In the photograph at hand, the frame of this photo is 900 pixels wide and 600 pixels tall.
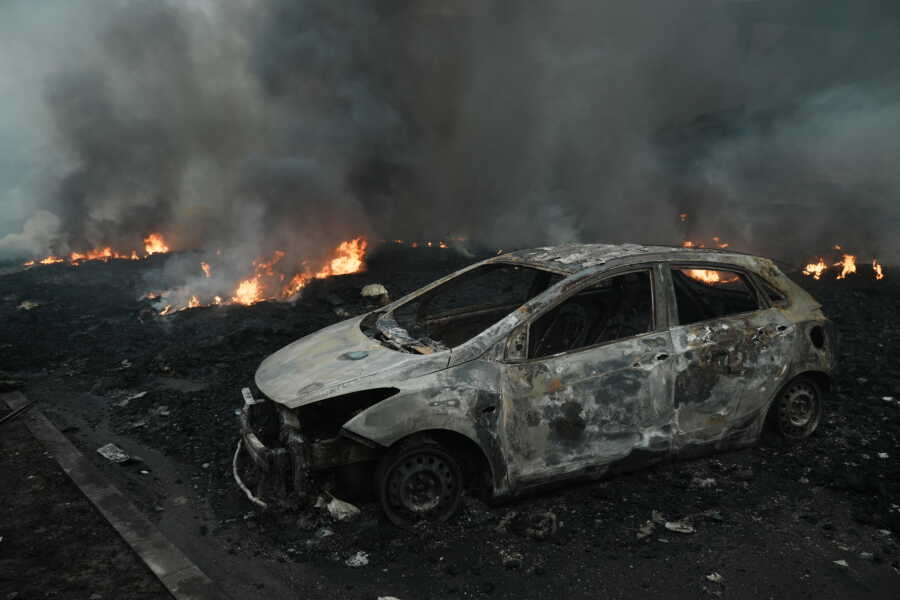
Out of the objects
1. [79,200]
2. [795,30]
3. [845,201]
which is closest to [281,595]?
[845,201]

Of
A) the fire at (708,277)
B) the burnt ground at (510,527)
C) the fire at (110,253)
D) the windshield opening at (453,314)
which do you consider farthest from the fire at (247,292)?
the fire at (110,253)

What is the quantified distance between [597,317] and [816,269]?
7.61 metres

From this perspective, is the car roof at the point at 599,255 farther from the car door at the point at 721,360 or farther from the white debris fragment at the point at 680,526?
the white debris fragment at the point at 680,526

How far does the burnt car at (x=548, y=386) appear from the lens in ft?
10.8

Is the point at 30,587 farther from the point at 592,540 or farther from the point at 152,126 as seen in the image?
the point at 152,126

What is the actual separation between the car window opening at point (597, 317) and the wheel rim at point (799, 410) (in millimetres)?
1142

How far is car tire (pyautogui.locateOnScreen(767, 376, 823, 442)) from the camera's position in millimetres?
4211

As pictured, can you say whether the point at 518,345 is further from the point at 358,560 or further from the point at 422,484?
the point at 358,560

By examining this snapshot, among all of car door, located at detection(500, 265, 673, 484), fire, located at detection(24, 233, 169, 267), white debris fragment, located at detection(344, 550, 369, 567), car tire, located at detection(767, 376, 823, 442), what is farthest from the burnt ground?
fire, located at detection(24, 233, 169, 267)

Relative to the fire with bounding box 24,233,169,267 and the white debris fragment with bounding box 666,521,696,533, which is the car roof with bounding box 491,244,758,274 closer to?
the white debris fragment with bounding box 666,521,696,533

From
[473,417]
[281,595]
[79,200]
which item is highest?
[79,200]

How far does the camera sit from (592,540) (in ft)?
11.1

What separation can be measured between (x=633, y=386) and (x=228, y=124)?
59.8 ft

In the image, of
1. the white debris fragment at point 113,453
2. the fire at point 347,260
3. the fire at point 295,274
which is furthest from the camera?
the fire at point 347,260
